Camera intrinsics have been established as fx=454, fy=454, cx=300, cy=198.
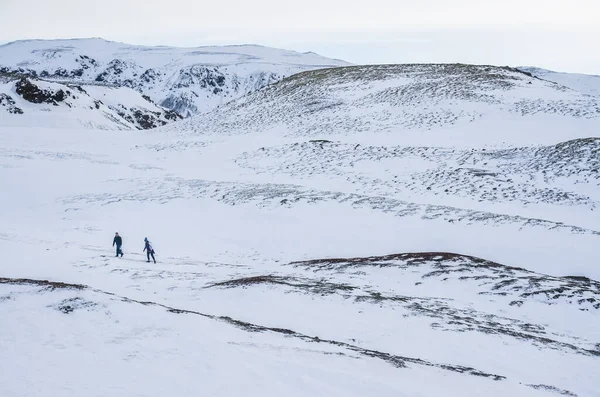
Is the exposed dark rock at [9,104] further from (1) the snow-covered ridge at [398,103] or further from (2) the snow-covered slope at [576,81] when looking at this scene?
(2) the snow-covered slope at [576,81]

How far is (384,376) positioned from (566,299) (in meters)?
7.88

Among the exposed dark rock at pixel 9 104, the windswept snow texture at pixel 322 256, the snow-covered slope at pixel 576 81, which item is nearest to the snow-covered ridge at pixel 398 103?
the windswept snow texture at pixel 322 256

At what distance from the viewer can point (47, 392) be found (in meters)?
7.29

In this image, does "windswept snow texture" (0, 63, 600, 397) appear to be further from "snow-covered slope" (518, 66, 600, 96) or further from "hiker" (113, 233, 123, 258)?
"snow-covered slope" (518, 66, 600, 96)

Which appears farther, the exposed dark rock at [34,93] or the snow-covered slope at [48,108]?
the exposed dark rock at [34,93]

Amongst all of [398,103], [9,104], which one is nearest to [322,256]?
[398,103]

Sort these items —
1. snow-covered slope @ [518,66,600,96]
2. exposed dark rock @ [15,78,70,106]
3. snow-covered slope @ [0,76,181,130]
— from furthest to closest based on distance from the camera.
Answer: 1. snow-covered slope @ [518,66,600,96]
2. exposed dark rock @ [15,78,70,106]
3. snow-covered slope @ [0,76,181,130]

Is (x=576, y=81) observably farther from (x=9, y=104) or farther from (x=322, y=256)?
(x=9, y=104)

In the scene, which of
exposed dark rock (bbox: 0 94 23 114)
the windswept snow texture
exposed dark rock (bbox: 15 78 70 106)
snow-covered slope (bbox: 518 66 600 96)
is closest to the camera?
the windswept snow texture

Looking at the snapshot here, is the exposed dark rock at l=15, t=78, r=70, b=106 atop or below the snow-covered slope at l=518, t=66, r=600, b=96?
below

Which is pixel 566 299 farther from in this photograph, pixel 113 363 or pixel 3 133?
pixel 3 133

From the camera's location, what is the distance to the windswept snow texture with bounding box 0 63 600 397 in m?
8.54

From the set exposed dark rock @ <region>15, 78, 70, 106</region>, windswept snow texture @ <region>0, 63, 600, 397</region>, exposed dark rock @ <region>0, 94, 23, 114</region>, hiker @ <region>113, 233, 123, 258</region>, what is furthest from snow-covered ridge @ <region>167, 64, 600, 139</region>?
exposed dark rock @ <region>15, 78, 70, 106</region>

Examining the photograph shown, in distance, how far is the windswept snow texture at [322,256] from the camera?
8539 mm
